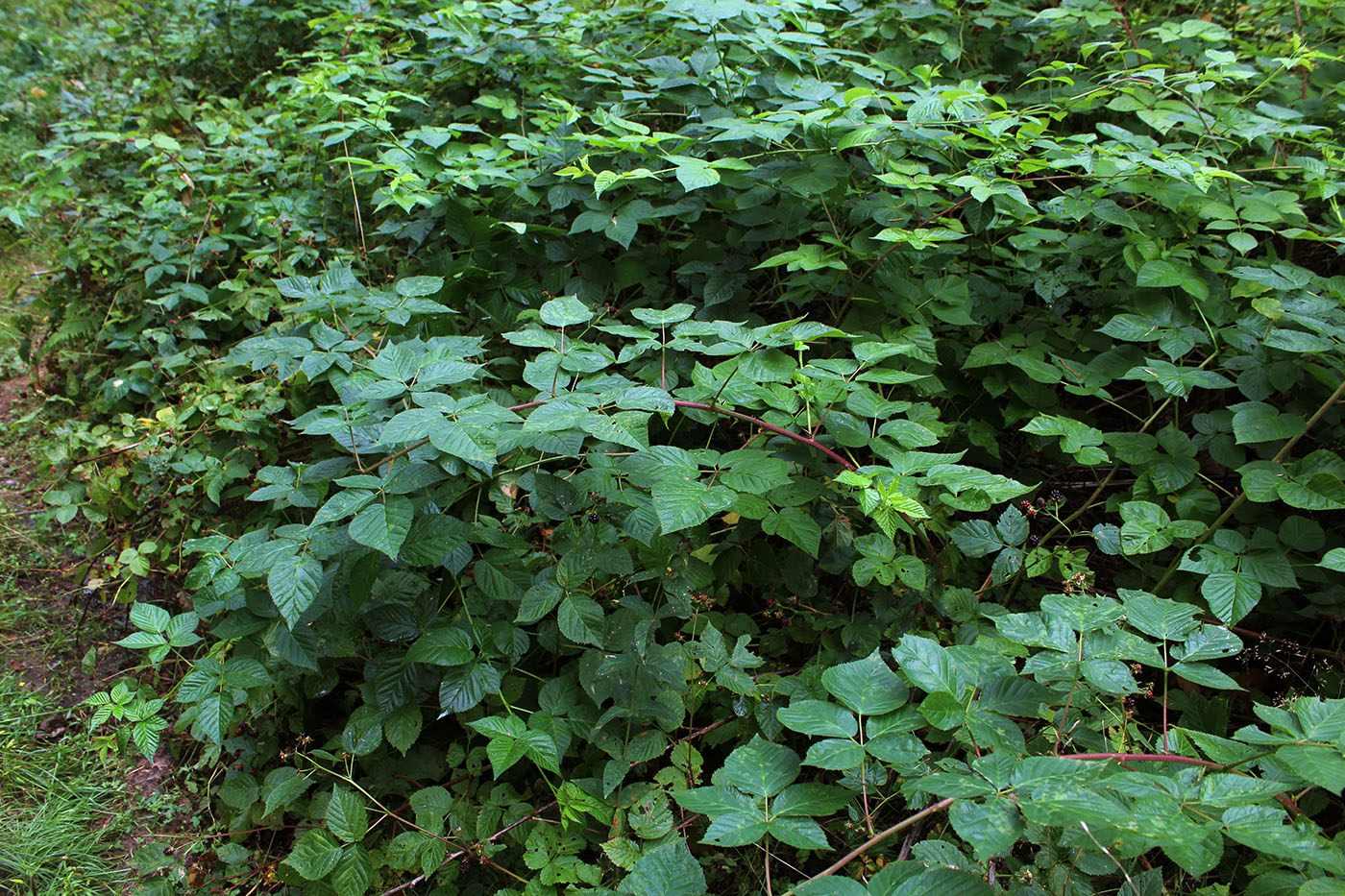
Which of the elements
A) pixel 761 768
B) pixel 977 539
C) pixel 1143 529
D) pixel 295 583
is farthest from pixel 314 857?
pixel 1143 529

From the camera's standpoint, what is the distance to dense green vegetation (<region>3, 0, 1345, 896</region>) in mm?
1310

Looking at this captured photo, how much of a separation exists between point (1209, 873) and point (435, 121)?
3.78 metres

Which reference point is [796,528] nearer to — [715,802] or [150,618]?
[715,802]

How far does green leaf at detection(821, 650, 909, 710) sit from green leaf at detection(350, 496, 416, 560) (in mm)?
836

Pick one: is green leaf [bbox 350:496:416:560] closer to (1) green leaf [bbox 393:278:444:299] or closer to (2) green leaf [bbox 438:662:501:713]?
(2) green leaf [bbox 438:662:501:713]

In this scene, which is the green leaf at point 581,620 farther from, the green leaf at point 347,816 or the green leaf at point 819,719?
the green leaf at point 347,816

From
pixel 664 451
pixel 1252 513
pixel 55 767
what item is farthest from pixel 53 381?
pixel 1252 513

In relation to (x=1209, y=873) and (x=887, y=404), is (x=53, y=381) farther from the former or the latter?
(x=1209, y=873)

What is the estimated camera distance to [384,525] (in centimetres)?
142

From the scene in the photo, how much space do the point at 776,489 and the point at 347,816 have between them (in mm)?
1252

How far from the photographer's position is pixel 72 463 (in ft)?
9.49

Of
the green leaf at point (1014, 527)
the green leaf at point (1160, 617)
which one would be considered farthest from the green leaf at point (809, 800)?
the green leaf at point (1014, 527)

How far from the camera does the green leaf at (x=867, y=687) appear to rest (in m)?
1.27

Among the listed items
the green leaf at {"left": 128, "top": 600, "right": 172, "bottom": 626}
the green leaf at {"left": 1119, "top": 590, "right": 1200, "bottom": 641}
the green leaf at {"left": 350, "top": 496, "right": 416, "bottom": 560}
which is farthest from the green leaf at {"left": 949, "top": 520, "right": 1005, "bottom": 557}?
the green leaf at {"left": 128, "top": 600, "right": 172, "bottom": 626}
